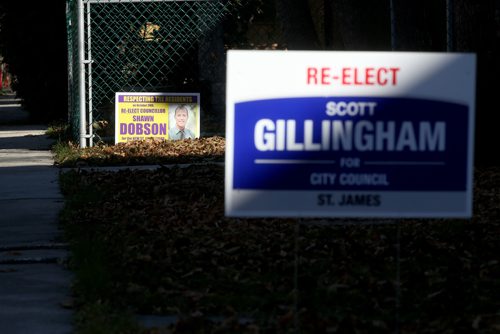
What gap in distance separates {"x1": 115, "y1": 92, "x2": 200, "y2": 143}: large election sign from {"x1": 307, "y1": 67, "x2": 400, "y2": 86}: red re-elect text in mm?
10556

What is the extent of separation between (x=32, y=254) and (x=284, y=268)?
1.87m

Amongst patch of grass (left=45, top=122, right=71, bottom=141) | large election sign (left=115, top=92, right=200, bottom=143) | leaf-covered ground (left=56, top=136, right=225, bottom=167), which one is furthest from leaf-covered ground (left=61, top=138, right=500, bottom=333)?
patch of grass (left=45, top=122, right=71, bottom=141)

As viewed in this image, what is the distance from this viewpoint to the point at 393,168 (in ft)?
17.8

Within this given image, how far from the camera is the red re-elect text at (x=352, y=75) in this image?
5.36 metres

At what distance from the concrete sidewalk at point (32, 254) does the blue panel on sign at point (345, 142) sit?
1414 mm

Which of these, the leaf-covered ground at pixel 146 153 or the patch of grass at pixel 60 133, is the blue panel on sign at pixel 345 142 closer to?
the leaf-covered ground at pixel 146 153

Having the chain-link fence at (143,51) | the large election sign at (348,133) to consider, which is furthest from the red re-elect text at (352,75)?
the chain-link fence at (143,51)

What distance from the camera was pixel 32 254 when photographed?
26.8 ft

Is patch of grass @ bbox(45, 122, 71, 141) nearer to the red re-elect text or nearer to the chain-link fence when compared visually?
the chain-link fence

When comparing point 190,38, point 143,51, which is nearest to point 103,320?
point 143,51

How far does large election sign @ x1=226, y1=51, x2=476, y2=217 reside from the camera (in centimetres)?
536

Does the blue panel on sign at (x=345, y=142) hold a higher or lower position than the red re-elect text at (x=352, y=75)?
lower

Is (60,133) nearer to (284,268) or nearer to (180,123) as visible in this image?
(180,123)

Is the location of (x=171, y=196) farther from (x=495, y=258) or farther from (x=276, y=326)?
(x=276, y=326)
